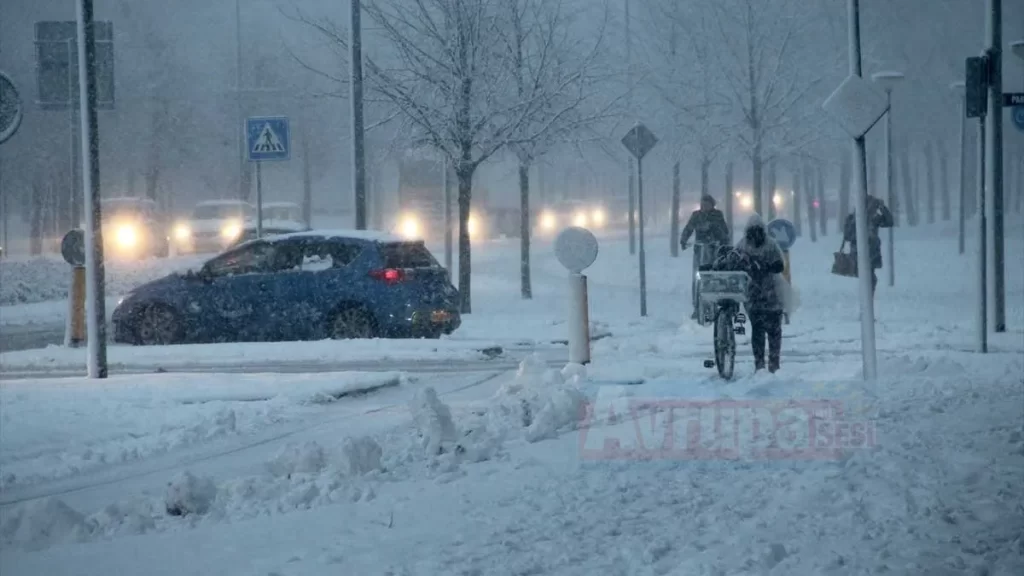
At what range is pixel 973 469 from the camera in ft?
25.4

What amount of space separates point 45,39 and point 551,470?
1118cm

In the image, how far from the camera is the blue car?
16.1 metres

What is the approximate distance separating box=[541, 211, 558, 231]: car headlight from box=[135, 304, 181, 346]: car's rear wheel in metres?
56.6

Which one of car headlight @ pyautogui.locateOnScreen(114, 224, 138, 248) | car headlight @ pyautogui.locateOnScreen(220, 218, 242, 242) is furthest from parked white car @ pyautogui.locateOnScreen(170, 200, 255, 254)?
car headlight @ pyautogui.locateOnScreen(114, 224, 138, 248)

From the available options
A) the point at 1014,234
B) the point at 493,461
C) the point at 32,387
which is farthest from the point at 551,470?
the point at 1014,234

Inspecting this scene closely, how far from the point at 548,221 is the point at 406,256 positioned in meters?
57.2

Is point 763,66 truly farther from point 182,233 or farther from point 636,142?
point 182,233

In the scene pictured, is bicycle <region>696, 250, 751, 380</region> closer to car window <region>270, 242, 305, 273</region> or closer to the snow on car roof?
the snow on car roof

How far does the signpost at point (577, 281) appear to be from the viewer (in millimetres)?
13070

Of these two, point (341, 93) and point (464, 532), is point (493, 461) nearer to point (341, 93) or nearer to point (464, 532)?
point (464, 532)

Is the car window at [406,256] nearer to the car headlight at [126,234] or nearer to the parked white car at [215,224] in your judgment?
the parked white car at [215,224]

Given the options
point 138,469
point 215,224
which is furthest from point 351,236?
point 215,224

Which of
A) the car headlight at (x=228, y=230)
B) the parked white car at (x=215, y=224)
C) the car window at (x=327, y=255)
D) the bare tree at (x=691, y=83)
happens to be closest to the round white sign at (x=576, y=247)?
the car window at (x=327, y=255)

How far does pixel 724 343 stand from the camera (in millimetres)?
11961
